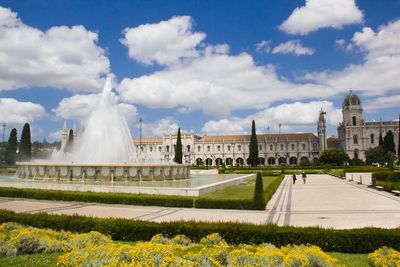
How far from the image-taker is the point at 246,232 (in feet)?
24.3

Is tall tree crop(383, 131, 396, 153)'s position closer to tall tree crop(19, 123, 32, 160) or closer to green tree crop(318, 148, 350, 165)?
green tree crop(318, 148, 350, 165)

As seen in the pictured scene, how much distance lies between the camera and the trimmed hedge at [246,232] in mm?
7016

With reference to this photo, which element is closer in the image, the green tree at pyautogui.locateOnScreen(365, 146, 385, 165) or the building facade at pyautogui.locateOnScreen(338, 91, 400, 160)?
the green tree at pyautogui.locateOnScreen(365, 146, 385, 165)

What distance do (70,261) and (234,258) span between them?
2.43 m

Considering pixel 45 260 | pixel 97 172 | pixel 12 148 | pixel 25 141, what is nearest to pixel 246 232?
pixel 45 260

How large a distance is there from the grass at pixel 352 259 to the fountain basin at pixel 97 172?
15.9m

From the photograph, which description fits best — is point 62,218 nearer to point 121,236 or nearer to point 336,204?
point 121,236

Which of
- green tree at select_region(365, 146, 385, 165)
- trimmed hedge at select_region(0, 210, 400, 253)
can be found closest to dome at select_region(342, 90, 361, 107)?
green tree at select_region(365, 146, 385, 165)

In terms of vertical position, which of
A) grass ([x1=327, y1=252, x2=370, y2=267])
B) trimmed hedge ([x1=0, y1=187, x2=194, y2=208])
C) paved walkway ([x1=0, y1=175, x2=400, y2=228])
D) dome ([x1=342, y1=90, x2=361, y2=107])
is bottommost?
paved walkway ([x1=0, y1=175, x2=400, y2=228])

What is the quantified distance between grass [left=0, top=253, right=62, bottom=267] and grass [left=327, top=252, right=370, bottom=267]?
16.6 feet

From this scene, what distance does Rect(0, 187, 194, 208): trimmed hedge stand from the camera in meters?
13.8

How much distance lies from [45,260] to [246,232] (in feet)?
12.9

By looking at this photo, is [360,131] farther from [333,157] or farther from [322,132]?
[333,157]

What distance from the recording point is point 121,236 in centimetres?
811
